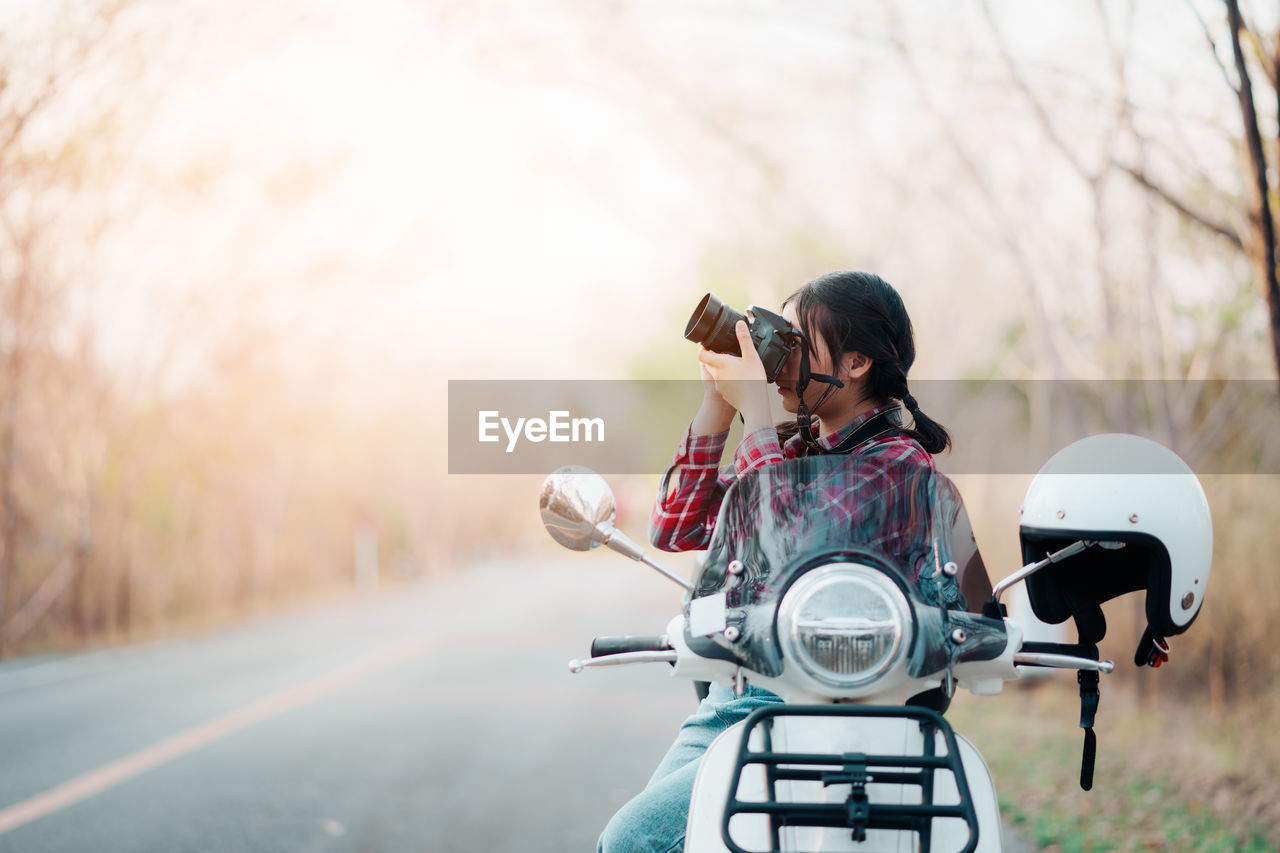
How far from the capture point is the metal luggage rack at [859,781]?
1629mm

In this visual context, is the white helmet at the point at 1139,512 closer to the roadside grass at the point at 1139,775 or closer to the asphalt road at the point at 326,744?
the roadside grass at the point at 1139,775

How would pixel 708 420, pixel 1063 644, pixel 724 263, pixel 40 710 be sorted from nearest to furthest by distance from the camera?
pixel 1063 644
pixel 708 420
pixel 40 710
pixel 724 263

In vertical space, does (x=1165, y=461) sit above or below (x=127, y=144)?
below

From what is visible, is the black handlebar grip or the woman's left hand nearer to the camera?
the black handlebar grip

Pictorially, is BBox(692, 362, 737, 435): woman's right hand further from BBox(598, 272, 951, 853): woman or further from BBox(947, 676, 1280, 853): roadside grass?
BBox(947, 676, 1280, 853): roadside grass

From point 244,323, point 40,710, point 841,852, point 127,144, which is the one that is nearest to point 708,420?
point 841,852

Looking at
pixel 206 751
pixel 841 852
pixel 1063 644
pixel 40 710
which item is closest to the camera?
pixel 841 852

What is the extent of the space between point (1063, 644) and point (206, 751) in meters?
6.55

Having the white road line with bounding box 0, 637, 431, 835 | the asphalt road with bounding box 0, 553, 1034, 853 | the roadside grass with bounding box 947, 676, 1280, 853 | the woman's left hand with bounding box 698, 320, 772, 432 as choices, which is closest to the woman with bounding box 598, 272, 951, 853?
the woman's left hand with bounding box 698, 320, 772, 432

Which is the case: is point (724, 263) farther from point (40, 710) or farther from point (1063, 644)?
point (1063, 644)

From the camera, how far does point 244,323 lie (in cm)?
1934

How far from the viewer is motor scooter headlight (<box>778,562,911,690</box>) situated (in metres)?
1.70

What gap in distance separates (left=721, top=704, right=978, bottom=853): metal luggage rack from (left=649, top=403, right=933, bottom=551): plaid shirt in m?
0.66

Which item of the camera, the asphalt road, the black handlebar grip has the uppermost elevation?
the camera
